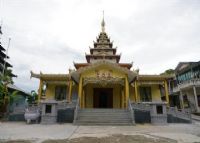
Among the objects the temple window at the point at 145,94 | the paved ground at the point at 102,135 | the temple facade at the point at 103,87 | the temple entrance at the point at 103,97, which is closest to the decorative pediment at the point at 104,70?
the temple facade at the point at 103,87

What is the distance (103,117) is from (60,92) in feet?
25.3

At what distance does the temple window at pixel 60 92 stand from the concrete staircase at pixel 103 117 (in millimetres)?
5580

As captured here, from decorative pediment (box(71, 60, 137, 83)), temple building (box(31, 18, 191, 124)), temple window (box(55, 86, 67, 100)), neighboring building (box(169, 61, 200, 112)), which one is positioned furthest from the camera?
neighboring building (box(169, 61, 200, 112))

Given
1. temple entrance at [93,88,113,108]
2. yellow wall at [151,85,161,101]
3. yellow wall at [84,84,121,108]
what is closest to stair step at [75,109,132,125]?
yellow wall at [84,84,121,108]

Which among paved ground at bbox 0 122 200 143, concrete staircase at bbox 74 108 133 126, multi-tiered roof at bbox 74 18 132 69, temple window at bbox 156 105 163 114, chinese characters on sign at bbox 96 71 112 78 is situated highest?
multi-tiered roof at bbox 74 18 132 69

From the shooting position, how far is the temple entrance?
19922 millimetres

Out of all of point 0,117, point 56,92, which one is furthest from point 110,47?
point 0,117

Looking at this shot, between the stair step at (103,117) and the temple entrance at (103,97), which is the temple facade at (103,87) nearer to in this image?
Answer: the temple entrance at (103,97)

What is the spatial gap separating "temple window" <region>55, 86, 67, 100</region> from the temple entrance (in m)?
3.32

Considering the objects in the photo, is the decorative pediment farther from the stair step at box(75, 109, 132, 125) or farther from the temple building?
the stair step at box(75, 109, 132, 125)

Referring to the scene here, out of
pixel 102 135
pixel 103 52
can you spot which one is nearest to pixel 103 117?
pixel 102 135

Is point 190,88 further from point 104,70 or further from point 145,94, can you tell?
point 104,70

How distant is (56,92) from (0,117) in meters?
6.18

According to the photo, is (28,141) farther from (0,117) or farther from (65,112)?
(0,117)
